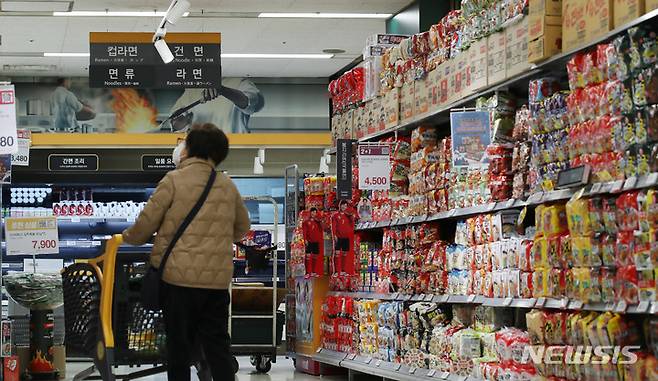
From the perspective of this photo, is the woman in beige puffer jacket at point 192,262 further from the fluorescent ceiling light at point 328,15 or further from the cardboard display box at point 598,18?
the fluorescent ceiling light at point 328,15

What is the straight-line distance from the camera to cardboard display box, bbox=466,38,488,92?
658 centimetres

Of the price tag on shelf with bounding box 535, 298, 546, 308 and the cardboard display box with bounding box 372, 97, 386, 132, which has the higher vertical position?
the cardboard display box with bounding box 372, 97, 386, 132

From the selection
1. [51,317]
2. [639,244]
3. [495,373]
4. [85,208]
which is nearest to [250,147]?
[85,208]

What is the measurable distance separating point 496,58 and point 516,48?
1.08 feet

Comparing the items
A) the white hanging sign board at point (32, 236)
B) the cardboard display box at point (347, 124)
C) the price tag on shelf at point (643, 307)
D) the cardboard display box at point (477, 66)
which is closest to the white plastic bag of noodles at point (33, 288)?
the white hanging sign board at point (32, 236)

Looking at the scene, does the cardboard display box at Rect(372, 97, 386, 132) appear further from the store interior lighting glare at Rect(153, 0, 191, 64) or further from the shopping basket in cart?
the shopping basket in cart

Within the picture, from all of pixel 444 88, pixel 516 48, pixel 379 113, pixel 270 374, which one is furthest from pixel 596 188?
pixel 270 374

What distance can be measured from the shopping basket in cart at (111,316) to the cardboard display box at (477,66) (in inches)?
88.6

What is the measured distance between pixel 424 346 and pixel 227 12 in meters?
6.16

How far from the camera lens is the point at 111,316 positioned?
538cm

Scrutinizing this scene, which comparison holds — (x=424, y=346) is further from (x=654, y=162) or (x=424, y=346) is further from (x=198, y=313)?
(x=654, y=162)

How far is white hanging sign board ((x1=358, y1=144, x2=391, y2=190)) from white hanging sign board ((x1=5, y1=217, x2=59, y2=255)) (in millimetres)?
3831

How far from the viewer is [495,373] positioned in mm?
6082

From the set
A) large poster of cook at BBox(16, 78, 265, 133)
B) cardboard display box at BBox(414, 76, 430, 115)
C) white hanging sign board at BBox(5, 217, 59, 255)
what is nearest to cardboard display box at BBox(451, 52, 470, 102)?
cardboard display box at BBox(414, 76, 430, 115)
